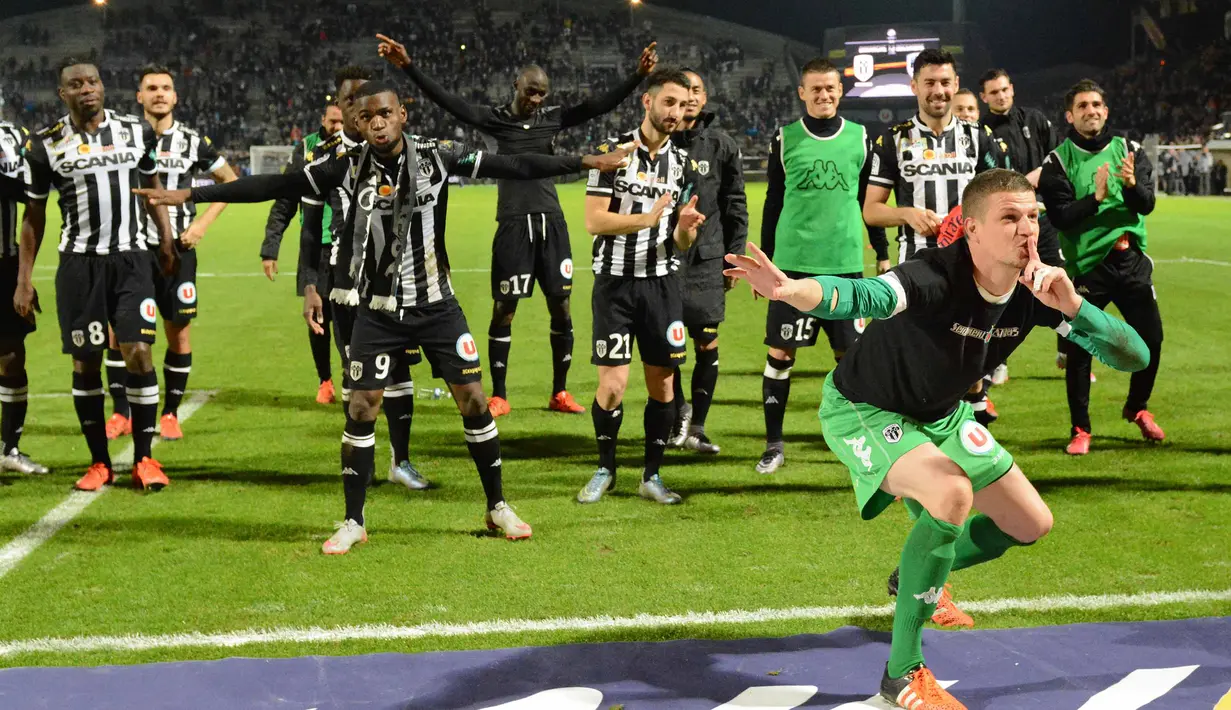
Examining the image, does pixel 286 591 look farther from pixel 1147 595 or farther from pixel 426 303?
pixel 1147 595

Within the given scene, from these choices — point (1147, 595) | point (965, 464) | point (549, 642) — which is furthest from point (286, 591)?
point (1147, 595)

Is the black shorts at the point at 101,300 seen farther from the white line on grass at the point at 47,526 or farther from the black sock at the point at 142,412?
the white line on grass at the point at 47,526

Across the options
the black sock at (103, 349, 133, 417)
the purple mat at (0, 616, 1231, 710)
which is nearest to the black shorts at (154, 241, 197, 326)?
the black sock at (103, 349, 133, 417)

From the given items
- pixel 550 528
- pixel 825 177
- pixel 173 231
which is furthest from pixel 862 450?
pixel 173 231

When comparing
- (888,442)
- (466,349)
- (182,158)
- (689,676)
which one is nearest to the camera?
(888,442)

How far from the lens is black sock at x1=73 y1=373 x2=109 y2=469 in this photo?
7.15 m

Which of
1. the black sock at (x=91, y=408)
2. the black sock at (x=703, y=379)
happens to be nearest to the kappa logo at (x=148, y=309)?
the black sock at (x=91, y=408)

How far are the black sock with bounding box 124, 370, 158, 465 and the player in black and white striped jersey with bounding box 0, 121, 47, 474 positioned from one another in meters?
0.73

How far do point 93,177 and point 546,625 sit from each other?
3851 mm

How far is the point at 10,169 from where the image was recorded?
280 inches

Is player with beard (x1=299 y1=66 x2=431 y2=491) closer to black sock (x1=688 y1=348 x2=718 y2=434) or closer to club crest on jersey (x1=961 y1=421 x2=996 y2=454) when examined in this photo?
black sock (x1=688 y1=348 x2=718 y2=434)

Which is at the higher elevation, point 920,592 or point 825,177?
point 825,177

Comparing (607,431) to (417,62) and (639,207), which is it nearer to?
(639,207)

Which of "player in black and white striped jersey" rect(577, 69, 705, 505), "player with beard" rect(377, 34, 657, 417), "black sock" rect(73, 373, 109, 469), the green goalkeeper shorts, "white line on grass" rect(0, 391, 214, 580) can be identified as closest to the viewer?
the green goalkeeper shorts
